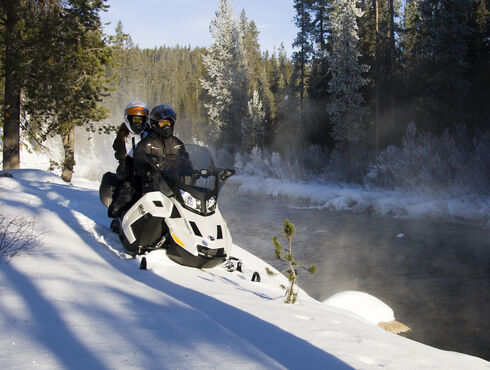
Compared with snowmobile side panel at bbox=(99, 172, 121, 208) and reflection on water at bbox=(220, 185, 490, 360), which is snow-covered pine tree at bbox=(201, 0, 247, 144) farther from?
snowmobile side panel at bbox=(99, 172, 121, 208)

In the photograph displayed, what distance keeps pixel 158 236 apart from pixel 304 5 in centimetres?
3516

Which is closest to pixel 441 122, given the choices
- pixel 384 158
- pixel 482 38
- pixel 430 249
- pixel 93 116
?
pixel 384 158

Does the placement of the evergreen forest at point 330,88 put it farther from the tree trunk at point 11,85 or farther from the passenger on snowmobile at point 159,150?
the passenger on snowmobile at point 159,150

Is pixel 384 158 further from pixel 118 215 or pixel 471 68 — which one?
pixel 118 215

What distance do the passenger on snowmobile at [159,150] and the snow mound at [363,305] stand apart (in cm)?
274

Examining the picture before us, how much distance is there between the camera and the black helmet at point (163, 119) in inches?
225

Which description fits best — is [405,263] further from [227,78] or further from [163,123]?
[227,78]

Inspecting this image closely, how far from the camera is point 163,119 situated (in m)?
5.72

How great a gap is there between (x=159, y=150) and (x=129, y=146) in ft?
1.65

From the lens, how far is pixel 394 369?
260cm

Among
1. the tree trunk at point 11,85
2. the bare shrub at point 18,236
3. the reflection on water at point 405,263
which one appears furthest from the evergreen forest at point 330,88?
the bare shrub at point 18,236

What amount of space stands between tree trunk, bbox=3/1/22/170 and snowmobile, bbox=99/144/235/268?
9.36 meters

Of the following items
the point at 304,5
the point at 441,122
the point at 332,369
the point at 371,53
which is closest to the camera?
the point at 332,369

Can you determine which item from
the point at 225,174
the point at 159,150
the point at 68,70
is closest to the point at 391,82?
the point at 68,70
